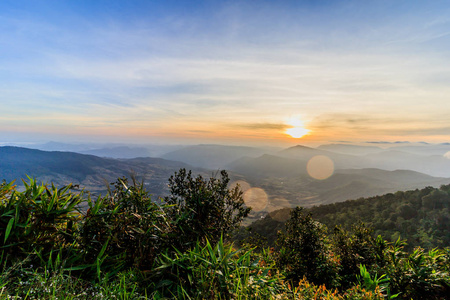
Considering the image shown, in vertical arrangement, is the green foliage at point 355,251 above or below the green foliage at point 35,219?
below

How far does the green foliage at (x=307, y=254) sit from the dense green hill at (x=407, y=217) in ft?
90.4

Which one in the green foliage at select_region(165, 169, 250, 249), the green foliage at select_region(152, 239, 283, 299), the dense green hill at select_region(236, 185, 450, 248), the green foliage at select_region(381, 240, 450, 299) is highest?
the green foliage at select_region(165, 169, 250, 249)

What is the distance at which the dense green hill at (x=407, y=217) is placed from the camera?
36156 millimetres

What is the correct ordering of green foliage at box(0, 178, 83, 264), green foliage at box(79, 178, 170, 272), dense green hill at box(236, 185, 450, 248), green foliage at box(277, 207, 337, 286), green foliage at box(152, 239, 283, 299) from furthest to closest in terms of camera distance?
dense green hill at box(236, 185, 450, 248)
green foliage at box(277, 207, 337, 286)
green foliage at box(79, 178, 170, 272)
green foliage at box(0, 178, 83, 264)
green foliage at box(152, 239, 283, 299)

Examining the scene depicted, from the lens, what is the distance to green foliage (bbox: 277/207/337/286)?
267 inches

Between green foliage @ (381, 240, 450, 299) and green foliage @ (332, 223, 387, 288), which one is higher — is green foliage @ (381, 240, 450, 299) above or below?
above

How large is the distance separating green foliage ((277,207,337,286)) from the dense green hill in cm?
2755

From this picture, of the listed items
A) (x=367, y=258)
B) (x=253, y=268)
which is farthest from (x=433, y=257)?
(x=253, y=268)

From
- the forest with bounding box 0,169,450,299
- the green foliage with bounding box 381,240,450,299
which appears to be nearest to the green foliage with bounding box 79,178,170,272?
the forest with bounding box 0,169,450,299

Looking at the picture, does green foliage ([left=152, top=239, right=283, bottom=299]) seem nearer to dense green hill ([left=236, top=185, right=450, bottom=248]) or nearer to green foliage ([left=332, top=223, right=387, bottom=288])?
green foliage ([left=332, top=223, right=387, bottom=288])

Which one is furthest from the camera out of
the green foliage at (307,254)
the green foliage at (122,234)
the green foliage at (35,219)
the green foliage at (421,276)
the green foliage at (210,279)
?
the green foliage at (307,254)

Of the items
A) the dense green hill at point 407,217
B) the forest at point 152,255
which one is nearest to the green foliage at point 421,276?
the forest at point 152,255

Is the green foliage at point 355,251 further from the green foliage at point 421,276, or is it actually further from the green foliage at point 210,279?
the green foliage at point 210,279

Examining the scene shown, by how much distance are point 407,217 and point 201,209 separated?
61325mm
